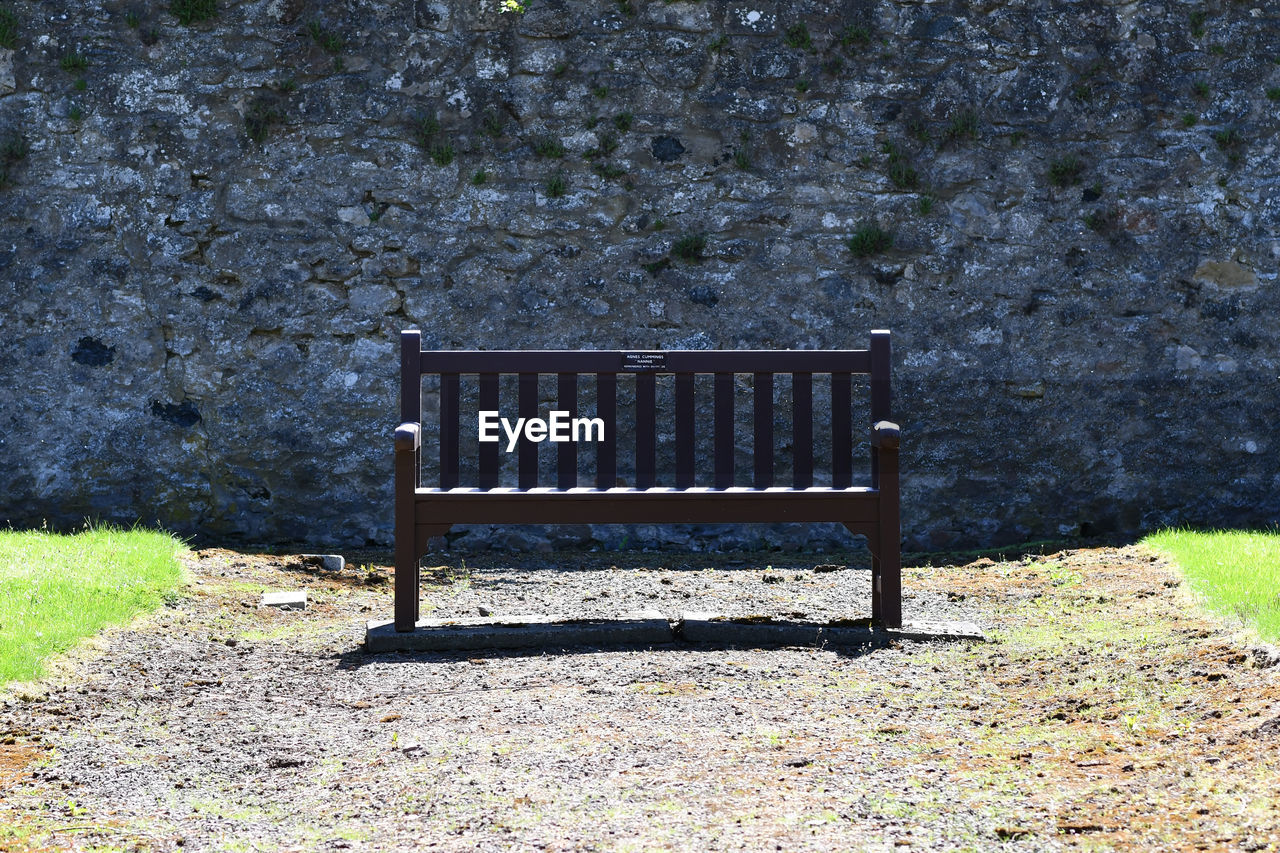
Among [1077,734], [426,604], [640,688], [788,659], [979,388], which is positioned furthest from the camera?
[979,388]

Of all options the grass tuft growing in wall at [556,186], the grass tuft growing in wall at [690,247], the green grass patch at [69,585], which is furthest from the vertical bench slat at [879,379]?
the green grass patch at [69,585]

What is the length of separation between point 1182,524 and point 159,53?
5592mm

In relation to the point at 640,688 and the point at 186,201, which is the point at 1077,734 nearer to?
the point at 640,688

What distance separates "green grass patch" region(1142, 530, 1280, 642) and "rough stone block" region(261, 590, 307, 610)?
129 inches

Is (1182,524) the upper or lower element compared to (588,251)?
lower

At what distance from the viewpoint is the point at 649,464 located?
14.9 feet

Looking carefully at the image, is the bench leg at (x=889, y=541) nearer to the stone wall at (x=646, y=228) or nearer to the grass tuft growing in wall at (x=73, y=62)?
the stone wall at (x=646, y=228)

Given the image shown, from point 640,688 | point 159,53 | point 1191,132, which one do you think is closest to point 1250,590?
point 640,688

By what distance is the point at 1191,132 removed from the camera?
6.39 m

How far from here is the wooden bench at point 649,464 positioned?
4312mm

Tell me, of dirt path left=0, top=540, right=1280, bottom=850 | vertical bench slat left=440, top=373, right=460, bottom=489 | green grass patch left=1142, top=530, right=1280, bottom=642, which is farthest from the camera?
vertical bench slat left=440, top=373, right=460, bottom=489

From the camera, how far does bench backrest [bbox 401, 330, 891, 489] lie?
4465 millimetres

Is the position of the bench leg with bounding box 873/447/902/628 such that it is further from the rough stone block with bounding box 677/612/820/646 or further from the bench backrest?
the rough stone block with bounding box 677/612/820/646

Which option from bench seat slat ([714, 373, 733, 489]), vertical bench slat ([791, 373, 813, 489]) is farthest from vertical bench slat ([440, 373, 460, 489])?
vertical bench slat ([791, 373, 813, 489])
